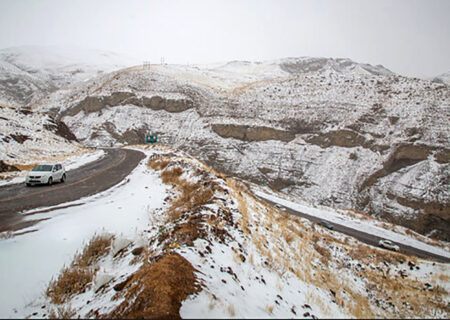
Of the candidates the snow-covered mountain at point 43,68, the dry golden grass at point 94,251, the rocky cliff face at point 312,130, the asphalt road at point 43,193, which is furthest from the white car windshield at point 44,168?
the snow-covered mountain at point 43,68

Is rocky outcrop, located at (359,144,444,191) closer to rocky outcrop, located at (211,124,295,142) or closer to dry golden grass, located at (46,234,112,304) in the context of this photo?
rocky outcrop, located at (211,124,295,142)

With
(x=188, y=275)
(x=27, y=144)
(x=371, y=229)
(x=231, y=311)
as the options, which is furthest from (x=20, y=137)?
(x=371, y=229)

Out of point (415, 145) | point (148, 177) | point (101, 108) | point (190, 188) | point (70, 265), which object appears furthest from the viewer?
point (101, 108)

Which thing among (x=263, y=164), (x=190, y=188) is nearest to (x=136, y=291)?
(x=190, y=188)

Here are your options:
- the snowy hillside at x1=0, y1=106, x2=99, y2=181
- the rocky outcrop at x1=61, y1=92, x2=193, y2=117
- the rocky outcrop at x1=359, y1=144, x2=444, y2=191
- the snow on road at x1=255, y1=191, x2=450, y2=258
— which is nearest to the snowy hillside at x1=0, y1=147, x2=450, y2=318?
the snowy hillside at x1=0, y1=106, x2=99, y2=181

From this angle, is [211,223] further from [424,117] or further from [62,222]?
[424,117]

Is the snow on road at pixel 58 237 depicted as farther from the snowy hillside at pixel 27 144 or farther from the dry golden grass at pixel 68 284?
the snowy hillside at pixel 27 144
